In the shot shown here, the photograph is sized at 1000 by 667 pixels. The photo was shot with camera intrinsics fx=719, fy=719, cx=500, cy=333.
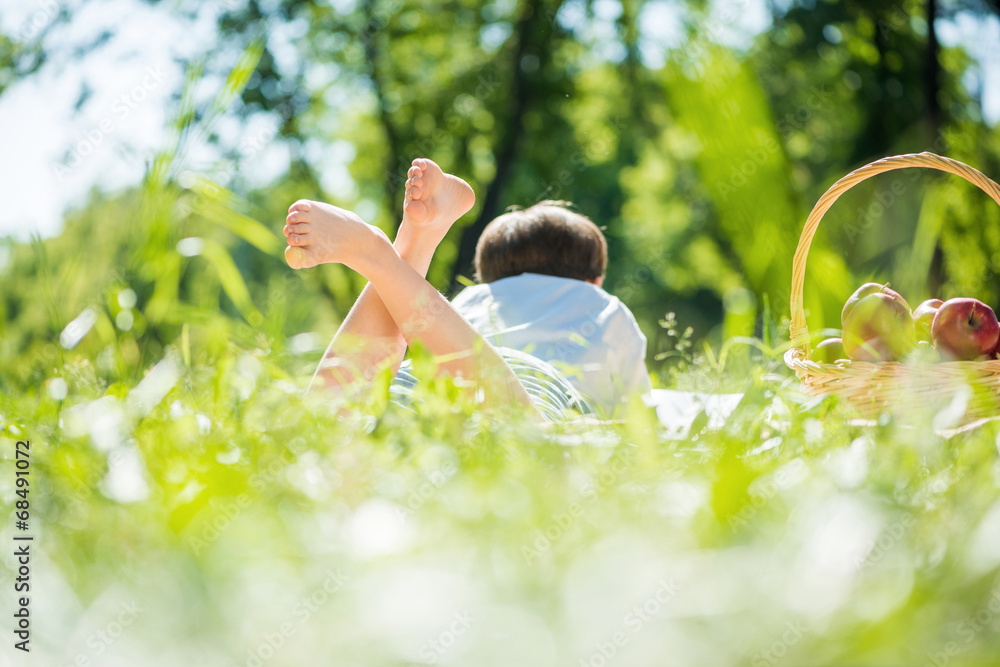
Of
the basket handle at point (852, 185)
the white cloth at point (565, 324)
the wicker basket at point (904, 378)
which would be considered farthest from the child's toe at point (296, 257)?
the basket handle at point (852, 185)

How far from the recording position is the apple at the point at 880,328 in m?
1.78

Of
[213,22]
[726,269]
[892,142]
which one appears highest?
[213,22]

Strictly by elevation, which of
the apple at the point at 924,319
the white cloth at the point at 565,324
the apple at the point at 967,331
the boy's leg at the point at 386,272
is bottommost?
the white cloth at the point at 565,324

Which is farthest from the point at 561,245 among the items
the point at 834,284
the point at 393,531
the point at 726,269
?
the point at 726,269

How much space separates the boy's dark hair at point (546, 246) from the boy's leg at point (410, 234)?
54 centimetres

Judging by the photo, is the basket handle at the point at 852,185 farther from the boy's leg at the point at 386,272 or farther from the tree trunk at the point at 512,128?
the tree trunk at the point at 512,128

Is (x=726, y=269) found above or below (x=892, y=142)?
below

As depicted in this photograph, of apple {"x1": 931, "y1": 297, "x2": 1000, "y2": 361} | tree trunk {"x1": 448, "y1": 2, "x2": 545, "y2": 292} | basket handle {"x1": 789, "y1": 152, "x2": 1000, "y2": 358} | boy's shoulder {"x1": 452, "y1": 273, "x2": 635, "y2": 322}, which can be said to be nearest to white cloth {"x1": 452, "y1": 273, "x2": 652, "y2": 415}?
boy's shoulder {"x1": 452, "y1": 273, "x2": 635, "y2": 322}

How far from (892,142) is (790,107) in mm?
1927

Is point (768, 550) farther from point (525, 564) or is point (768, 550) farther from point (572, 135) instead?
point (572, 135)

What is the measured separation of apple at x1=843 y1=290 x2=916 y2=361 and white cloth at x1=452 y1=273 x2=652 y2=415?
22.6 inches

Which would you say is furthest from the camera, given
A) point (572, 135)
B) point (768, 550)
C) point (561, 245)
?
point (572, 135)

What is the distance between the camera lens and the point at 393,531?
0.64m

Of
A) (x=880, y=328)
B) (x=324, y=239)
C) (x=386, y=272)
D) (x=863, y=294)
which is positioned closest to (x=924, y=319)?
(x=863, y=294)
